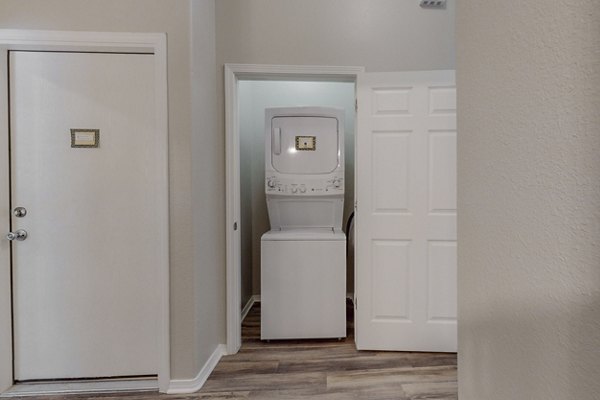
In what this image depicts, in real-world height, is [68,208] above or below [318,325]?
above

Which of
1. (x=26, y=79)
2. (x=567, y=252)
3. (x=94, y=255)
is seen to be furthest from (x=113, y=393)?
(x=567, y=252)

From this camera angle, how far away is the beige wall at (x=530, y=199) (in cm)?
55

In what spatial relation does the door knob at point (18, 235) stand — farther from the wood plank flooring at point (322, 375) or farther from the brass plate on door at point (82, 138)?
the wood plank flooring at point (322, 375)

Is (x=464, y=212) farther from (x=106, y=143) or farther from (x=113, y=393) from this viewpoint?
(x=113, y=393)

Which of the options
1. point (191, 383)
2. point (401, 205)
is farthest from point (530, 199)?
point (191, 383)

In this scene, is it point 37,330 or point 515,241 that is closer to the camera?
point 515,241

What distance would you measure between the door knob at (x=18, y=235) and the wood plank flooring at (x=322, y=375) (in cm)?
95

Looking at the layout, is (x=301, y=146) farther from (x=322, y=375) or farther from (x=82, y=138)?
(x=322, y=375)

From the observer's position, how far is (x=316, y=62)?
2533 millimetres

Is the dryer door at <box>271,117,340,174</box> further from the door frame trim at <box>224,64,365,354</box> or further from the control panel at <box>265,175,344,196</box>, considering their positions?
the door frame trim at <box>224,64,365,354</box>

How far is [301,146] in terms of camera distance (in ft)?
10.2

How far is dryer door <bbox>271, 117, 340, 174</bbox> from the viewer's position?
122 inches

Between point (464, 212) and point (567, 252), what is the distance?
322 millimetres

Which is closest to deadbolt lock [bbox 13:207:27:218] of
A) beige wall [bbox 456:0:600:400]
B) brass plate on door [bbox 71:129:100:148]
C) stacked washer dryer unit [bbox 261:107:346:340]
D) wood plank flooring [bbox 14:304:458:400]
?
brass plate on door [bbox 71:129:100:148]
